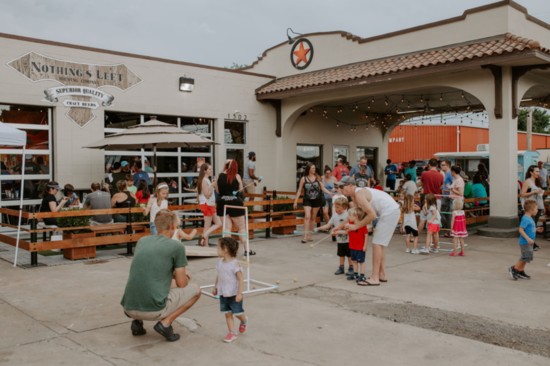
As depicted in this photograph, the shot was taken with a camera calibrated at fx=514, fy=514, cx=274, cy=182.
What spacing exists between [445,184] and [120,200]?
744 centimetres

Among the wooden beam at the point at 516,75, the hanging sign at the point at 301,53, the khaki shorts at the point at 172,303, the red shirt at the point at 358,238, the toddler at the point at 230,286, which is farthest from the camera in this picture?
the hanging sign at the point at 301,53

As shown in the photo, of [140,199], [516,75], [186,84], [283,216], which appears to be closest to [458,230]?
[283,216]

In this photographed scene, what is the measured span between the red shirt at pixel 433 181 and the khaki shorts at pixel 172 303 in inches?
326

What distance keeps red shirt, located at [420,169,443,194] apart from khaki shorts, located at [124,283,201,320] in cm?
829

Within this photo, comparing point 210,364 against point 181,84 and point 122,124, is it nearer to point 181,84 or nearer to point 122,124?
point 122,124

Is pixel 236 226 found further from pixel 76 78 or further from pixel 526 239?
pixel 76 78

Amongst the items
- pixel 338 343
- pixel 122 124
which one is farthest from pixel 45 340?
pixel 122 124

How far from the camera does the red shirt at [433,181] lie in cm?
1196

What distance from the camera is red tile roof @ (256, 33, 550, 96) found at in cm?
1115

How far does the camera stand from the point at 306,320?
557cm

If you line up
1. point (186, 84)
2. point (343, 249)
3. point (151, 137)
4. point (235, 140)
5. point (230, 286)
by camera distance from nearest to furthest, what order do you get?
point (230, 286) → point (343, 249) → point (151, 137) → point (186, 84) → point (235, 140)

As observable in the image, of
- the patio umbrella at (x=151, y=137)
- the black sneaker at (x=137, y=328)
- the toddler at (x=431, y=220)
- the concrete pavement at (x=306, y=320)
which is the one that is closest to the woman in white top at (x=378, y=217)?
the concrete pavement at (x=306, y=320)

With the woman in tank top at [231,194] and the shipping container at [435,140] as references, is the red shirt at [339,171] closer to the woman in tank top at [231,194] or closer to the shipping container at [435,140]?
the woman in tank top at [231,194]

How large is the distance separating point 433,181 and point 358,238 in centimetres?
529
